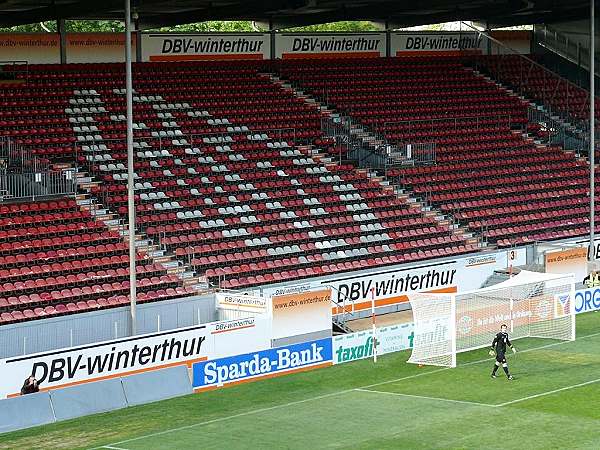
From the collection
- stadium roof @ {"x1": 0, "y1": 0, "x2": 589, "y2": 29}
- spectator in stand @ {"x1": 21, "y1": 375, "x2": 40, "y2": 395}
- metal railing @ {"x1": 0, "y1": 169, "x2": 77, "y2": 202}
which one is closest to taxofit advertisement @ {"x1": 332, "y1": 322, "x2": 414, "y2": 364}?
spectator in stand @ {"x1": 21, "y1": 375, "x2": 40, "y2": 395}

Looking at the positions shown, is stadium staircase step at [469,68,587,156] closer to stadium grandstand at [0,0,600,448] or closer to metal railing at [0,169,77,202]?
stadium grandstand at [0,0,600,448]

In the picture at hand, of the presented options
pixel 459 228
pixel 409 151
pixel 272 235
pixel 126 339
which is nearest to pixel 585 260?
pixel 459 228

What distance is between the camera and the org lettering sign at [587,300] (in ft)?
124

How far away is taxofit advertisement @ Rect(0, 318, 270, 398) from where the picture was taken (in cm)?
2615

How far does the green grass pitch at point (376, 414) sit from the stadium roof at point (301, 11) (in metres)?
12.1

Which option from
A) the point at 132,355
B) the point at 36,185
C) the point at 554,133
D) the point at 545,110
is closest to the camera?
the point at 132,355

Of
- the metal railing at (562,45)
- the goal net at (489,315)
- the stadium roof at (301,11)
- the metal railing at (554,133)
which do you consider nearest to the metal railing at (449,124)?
the metal railing at (554,133)

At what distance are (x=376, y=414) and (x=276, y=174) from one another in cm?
1462

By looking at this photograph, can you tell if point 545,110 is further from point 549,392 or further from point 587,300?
point 549,392

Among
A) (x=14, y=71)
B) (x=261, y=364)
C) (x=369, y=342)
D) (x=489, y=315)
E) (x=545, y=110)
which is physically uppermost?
(x=14, y=71)

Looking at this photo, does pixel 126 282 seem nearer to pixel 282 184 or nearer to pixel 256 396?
pixel 256 396

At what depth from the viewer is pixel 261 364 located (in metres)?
29.9

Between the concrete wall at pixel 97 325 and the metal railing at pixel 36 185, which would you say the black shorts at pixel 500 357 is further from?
the metal railing at pixel 36 185

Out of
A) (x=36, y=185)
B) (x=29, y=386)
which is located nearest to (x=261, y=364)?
(x=29, y=386)
